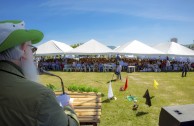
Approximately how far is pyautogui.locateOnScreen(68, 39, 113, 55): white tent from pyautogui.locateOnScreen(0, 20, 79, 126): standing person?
917 inches

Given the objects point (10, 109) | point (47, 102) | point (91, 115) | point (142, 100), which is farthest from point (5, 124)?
point (142, 100)

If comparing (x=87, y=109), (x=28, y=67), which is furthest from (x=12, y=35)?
(x=87, y=109)

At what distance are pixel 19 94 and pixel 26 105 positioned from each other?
0.09 meters

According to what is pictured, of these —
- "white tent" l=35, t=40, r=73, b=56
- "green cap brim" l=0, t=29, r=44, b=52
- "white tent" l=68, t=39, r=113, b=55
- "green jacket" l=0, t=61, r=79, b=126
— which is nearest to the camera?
"green jacket" l=0, t=61, r=79, b=126

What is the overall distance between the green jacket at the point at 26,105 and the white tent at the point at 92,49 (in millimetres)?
23453

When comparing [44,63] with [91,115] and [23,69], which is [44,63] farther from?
[23,69]

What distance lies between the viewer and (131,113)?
830 centimetres

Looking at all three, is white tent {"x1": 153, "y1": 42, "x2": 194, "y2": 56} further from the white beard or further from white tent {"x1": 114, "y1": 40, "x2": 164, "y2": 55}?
the white beard

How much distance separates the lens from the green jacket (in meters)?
1.43

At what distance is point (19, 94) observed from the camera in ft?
4.82

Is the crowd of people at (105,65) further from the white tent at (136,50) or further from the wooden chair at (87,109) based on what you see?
the wooden chair at (87,109)

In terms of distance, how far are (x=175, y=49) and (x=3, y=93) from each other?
1085 inches

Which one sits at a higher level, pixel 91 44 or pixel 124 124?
pixel 91 44

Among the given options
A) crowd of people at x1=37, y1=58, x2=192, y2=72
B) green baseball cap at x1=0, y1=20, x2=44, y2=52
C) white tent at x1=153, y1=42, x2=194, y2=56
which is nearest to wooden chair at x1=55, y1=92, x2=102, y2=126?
green baseball cap at x1=0, y1=20, x2=44, y2=52
